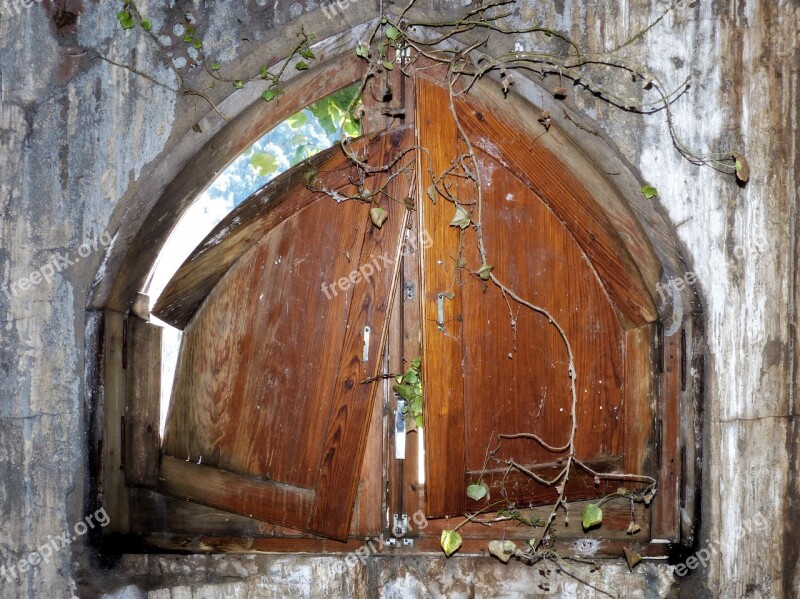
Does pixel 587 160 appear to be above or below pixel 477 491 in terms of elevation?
above

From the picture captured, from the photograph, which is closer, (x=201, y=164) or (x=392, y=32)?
(x=392, y=32)

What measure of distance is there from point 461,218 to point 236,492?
126cm

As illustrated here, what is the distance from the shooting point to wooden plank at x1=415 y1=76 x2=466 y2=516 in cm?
230

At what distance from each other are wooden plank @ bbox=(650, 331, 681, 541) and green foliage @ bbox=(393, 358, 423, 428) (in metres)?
0.85

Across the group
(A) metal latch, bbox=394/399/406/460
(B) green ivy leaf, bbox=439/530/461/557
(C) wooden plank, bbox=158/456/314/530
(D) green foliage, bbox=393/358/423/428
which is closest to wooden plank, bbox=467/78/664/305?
(D) green foliage, bbox=393/358/423/428

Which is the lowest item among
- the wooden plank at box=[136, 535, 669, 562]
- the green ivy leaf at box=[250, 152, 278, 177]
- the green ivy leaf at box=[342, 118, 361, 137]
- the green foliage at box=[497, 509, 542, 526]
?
the wooden plank at box=[136, 535, 669, 562]

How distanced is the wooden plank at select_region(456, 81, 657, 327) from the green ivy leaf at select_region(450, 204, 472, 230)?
238 millimetres

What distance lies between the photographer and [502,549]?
7.52 ft

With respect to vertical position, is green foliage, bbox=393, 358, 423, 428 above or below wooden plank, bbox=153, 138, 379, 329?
below

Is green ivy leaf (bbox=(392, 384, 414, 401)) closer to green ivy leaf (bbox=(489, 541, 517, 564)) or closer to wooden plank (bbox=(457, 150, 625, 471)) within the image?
wooden plank (bbox=(457, 150, 625, 471))

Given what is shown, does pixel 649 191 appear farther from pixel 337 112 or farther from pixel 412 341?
pixel 337 112

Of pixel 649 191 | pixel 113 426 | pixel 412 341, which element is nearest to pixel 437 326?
pixel 412 341

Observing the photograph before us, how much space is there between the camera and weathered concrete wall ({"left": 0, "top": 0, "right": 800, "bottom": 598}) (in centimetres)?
230

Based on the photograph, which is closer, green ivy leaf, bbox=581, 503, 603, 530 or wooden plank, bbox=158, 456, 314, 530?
green ivy leaf, bbox=581, 503, 603, 530
